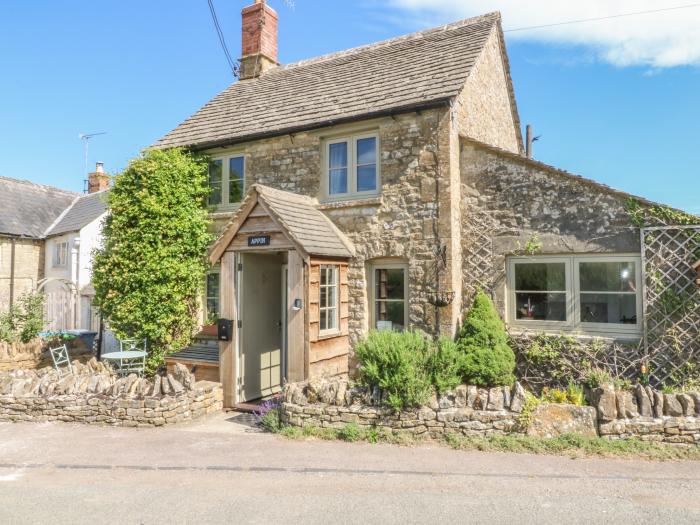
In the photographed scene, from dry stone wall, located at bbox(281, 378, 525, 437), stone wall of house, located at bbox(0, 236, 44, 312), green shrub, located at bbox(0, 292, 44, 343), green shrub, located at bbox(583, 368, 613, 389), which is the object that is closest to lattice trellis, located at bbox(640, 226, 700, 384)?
green shrub, located at bbox(583, 368, 613, 389)

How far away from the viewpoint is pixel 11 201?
23.0 m

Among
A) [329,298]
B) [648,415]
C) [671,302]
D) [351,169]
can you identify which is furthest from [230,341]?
Result: [671,302]

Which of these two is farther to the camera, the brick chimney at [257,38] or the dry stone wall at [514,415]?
the brick chimney at [257,38]

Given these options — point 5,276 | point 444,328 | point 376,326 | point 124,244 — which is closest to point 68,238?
point 5,276

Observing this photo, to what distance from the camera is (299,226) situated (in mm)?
9398

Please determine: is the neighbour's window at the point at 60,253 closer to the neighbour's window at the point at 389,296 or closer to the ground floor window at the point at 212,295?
the ground floor window at the point at 212,295

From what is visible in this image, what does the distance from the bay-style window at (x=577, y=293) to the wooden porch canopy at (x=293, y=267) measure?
12.3ft

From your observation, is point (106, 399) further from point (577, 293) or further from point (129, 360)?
point (577, 293)

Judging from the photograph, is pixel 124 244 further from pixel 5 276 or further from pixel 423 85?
pixel 5 276

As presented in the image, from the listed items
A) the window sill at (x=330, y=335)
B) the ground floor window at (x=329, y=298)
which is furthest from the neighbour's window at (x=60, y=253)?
the window sill at (x=330, y=335)

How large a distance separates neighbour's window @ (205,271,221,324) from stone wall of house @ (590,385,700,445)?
9052mm

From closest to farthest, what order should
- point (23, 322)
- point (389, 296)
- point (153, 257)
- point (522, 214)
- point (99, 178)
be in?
point (522, 214) < point (389, 296) < point (153, 257) < point (23, 322) < point (99, 178)

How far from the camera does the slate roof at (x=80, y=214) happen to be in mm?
20930

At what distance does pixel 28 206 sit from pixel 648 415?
26678 mm
